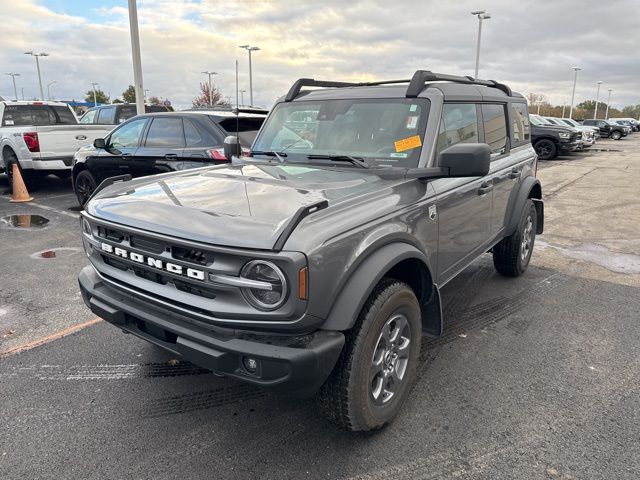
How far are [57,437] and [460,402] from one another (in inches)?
93.8

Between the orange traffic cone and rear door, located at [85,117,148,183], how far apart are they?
8.92 ft

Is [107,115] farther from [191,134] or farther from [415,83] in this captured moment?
[415,83]

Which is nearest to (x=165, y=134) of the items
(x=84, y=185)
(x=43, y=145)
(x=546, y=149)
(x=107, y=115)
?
(x=84, y=185)

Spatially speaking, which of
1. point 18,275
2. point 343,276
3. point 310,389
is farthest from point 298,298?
point 18,275

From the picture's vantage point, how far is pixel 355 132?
351 cm

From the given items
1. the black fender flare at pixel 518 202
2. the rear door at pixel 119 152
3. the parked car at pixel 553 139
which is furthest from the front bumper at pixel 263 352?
the parked car at pixel 553 139

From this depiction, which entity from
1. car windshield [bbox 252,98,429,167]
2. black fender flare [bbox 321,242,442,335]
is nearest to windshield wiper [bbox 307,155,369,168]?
car windshield [bbox 252,98,429,167]

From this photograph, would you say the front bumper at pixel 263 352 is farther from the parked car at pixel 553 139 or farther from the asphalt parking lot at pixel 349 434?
the parked car at pixel 553 139

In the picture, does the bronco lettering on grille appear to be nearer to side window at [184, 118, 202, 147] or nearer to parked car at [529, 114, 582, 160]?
side window at [184, 118, 202, 147]

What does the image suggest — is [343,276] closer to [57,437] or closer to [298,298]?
[298,298]

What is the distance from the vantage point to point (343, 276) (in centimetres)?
232

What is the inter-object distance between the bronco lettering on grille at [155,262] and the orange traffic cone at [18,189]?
8.36 metres

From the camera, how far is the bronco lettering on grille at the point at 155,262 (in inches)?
91.0

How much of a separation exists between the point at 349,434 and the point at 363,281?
96 centimetres
